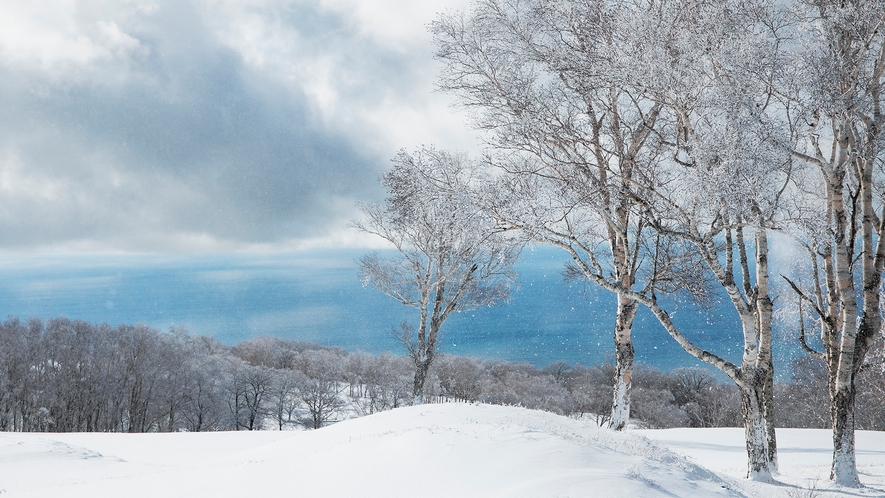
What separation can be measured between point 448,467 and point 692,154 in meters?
5.16

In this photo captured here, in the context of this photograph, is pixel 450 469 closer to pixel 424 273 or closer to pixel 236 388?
pixel 424 273

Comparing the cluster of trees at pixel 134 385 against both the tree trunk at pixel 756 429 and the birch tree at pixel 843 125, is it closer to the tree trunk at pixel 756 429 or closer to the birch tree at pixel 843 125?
the tree trunk at pixel 756 429

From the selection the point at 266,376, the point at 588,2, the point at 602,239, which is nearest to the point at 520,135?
the point at 588,2

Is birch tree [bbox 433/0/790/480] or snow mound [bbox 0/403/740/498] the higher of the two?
birch tree [bbox 433/0/790/480]

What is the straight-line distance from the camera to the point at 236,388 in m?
39.1

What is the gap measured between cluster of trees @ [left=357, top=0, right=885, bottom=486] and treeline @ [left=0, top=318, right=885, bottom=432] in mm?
20787

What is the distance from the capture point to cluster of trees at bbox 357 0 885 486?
6.74 m

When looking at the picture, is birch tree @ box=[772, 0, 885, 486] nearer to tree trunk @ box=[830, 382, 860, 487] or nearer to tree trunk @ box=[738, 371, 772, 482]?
tree trunk @ box=[830, 382, 860, 487]

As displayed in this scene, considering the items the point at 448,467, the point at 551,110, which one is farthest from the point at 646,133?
the point at 448,467

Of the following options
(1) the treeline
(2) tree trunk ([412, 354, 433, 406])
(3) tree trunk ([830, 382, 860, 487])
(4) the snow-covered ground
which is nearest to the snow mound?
(4) the snow-covered ground

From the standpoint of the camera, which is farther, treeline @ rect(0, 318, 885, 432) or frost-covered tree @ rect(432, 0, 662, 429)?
treeline @ rect(0, 318, 885, 432)

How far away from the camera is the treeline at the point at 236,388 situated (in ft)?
104

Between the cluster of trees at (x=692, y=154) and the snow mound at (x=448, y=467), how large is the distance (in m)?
2.91

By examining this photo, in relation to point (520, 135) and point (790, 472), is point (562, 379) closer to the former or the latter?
point (790, 472)
